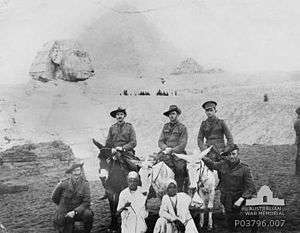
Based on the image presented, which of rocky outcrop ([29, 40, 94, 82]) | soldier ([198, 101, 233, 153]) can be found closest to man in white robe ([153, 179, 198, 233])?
soldier ([198, 101, 233, 153])

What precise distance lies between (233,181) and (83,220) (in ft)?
6.63

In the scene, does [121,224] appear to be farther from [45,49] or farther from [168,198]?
[45,49]

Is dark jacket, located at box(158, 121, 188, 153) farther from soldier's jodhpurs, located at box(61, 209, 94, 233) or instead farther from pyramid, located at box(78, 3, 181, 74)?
pyramid, located at box(78, 3, 181, 74)

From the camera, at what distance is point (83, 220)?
20.7 ft

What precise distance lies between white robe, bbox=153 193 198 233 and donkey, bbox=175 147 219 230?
16cm

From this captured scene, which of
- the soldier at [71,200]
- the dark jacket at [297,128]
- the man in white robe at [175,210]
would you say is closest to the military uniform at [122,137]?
the soldier at [71,200]

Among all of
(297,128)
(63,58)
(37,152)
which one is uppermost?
(63,58)

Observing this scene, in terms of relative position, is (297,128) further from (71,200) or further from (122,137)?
(71,200)

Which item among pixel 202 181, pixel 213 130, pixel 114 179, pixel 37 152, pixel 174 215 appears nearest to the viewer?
pixel 174 215

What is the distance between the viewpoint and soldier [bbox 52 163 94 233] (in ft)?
20.8

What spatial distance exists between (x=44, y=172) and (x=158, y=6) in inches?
122

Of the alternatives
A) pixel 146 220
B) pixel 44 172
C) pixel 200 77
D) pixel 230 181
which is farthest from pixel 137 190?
pixel 200 77

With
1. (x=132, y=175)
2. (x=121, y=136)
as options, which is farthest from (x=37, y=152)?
(x=132, y=175)

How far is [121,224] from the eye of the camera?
6.55 m
